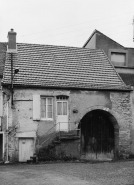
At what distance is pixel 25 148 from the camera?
21.5 m

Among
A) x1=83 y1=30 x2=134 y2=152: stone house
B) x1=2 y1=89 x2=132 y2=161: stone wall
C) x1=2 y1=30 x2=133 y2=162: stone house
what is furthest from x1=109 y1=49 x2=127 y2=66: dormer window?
x1=2 y1=89 x2=132 y2=161: stone wall

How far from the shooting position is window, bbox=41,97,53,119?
22.1 metres

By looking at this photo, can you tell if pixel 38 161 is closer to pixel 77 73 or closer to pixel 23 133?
pixel 23 133

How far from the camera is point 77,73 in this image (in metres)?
23.9

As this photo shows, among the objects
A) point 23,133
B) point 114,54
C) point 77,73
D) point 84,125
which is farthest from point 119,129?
point 114,54

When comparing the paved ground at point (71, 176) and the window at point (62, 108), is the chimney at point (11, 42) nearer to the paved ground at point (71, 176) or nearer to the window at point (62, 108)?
the window at point (62, 108)

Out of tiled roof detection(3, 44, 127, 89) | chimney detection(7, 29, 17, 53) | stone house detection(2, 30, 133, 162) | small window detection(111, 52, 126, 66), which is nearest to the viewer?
stone house detection(2, 30, 133, 162)

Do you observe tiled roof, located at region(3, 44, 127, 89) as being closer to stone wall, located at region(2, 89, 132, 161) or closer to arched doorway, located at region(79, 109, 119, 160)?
stone wall, located at region(2, 89, 132, 161)

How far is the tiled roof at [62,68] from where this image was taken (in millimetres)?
22562

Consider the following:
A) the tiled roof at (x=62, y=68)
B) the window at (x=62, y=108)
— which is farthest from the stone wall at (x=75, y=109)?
the tiled roof at (x=62, y=68)

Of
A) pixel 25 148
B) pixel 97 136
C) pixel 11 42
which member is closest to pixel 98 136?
pixel 97 136

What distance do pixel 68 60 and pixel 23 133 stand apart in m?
6.42

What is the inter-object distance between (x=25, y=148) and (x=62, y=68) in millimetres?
6030

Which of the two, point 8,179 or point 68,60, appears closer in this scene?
point 8,179
